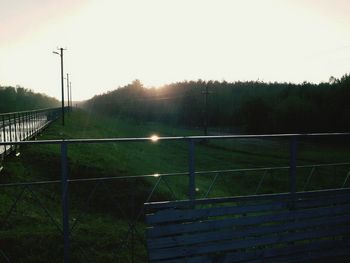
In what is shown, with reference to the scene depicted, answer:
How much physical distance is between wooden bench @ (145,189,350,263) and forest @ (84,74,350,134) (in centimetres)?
3069

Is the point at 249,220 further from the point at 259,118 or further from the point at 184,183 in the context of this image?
the point at 259,118

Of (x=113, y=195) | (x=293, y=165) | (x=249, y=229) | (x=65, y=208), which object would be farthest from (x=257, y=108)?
(x=65, y=208)

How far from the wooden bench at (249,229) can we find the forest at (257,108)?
101ft

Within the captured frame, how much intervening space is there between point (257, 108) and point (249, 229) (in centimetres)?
4214

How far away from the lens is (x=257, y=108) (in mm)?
45562

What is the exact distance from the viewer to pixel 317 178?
65.2 feet

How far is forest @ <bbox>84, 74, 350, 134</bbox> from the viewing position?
37969 millimetres

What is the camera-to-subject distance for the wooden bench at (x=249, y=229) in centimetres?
450

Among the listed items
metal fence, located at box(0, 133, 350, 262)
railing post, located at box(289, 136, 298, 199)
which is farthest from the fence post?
railing post, located at box(289, 136, 298, 199)

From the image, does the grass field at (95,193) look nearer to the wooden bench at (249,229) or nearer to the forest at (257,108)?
the wooden bench at (249,229)

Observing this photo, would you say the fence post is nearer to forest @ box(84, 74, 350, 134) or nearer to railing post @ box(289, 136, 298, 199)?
railing post @ box(289, 136, 298, 199)

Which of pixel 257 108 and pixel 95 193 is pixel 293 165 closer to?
pixel 95 193

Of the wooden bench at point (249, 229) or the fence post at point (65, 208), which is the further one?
the wooden bench at point (249, 229)

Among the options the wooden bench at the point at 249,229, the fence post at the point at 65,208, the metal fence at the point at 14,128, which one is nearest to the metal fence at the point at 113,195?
the fence post at the point at 65,208
